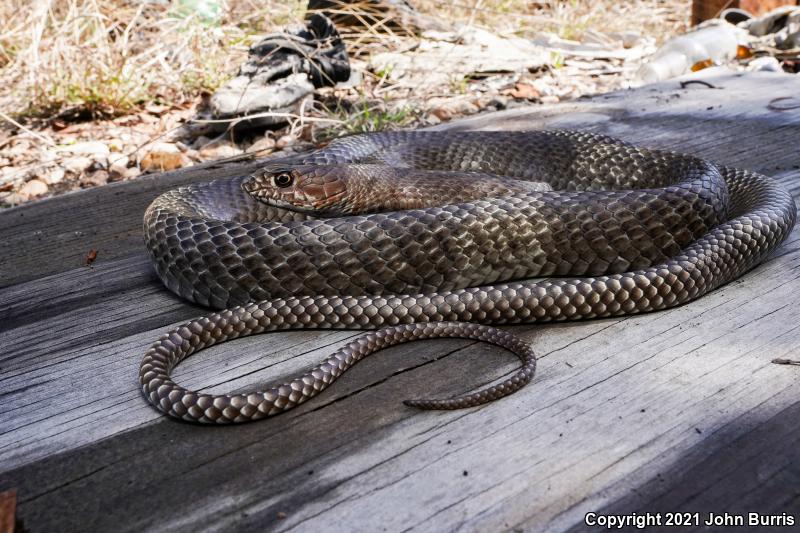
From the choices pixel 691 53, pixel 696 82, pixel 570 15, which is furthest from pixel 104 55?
pixel 570 15

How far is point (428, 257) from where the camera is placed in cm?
286

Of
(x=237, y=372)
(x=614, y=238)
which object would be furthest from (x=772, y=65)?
(x=237, y=372)

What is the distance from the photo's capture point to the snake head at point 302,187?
3.39 m

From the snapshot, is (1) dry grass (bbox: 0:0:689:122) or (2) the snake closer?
(2) the snake

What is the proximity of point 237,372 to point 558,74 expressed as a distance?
6.79 meters

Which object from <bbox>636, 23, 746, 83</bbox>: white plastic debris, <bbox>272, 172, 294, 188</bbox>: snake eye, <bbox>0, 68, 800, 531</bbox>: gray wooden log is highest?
<bbox>272, 172, 294, 188</bbox>: snake eye

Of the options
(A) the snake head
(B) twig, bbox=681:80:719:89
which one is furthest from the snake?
(B) twig, bbox=681:80:719:89

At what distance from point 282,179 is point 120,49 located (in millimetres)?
4993

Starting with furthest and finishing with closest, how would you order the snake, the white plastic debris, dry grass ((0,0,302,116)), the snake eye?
1. the white plastic debris
2. dry grass ((0,0,302,116))
3. the snake eye
4. the snake

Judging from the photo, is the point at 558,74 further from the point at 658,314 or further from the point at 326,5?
the point at 658,314

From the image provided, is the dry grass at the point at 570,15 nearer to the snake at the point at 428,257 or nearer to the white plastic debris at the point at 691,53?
the white plastic debris at the point at 691,53

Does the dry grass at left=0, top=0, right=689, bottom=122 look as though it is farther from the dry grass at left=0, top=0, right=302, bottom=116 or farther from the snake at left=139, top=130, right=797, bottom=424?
the snake at left=139, top=130, right=797, bottom=424

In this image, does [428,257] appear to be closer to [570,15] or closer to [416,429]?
[416,429]

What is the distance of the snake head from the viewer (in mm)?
3391
